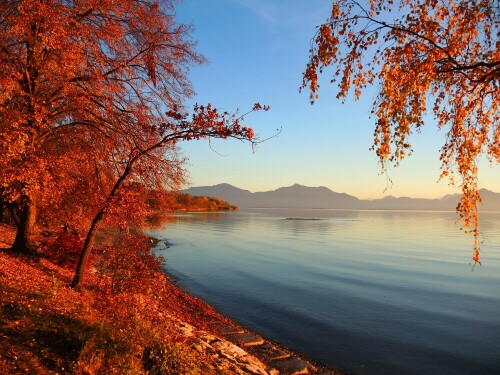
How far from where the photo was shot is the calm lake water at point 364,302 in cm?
1688

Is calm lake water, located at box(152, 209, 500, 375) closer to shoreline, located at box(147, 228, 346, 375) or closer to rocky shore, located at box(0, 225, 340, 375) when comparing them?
shoreline, located at box(147, 228, 346, 375)

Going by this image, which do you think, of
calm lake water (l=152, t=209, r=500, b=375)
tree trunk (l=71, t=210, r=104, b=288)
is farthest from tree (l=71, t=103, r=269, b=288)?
calm lake water (l=152, t=209, r=500, b=375)

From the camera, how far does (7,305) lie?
897cm

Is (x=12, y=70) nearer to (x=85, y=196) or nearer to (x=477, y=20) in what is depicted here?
(x=85, y=196)

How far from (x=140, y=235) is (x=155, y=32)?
344 inches

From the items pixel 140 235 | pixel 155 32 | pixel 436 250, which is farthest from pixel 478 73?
pixel 436 250

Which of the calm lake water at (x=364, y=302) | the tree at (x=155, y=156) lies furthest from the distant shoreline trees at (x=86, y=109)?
the calm lake water at (x=364, y=302)

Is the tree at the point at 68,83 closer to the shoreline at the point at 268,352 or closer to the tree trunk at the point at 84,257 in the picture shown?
the tree trunk at the point at 84,257

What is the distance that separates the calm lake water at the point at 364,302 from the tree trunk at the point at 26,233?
1085cm

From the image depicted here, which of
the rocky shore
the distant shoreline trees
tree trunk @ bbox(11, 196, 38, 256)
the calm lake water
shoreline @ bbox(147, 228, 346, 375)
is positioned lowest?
the calm lake water

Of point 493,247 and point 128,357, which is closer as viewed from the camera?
point 128,357

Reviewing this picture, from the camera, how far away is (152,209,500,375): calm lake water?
55.4 ft

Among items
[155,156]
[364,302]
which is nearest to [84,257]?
[155,156]

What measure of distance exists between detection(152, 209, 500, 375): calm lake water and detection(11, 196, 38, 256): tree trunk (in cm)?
1085
